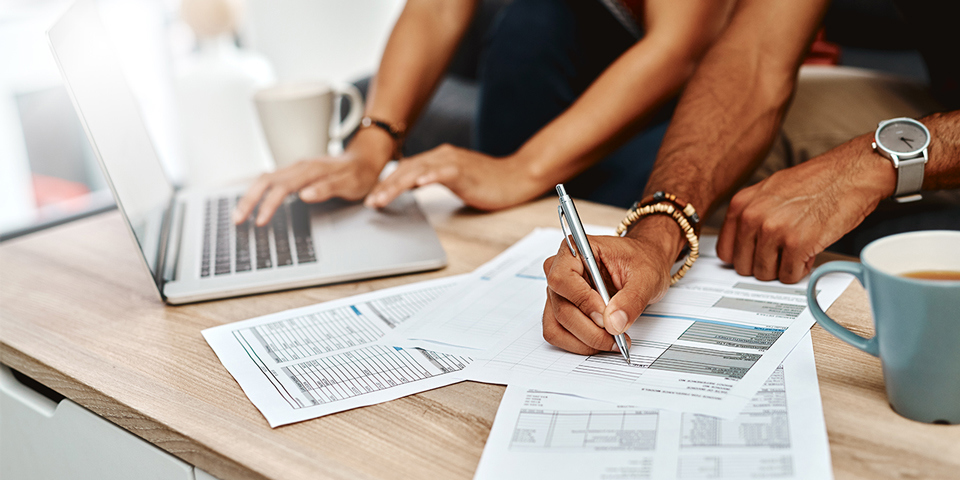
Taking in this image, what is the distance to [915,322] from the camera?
0.42 metres

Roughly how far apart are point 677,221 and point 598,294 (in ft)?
0.71

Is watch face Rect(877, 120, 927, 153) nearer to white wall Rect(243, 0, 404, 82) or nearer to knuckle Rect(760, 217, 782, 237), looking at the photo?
knuckle Rect(760, 217, 782, 237)

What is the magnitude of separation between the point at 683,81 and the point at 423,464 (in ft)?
2.59

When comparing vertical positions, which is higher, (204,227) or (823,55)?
(204,227)

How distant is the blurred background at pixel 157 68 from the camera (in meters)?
2.39

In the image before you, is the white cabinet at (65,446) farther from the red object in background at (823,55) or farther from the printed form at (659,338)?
the red object in background at (823,55)

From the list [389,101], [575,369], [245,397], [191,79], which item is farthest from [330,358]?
[191,79]

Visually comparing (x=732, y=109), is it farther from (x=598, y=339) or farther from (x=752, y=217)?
(x=598, y=339)

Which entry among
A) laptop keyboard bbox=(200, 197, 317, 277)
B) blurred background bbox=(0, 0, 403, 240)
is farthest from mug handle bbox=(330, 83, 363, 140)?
blurred background bbox=(0, 0, 403, 240)

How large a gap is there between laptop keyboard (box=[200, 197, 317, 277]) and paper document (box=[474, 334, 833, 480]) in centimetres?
40

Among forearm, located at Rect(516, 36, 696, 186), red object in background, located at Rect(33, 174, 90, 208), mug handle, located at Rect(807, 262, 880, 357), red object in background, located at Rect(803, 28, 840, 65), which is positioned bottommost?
red object in background, located at Rect(33, 174, 90, 208)

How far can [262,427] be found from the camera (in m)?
0.50

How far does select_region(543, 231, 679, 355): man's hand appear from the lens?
0.54 m

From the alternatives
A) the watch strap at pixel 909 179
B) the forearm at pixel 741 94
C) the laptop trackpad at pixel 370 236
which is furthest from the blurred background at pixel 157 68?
the watch strap at pixel 909 179
